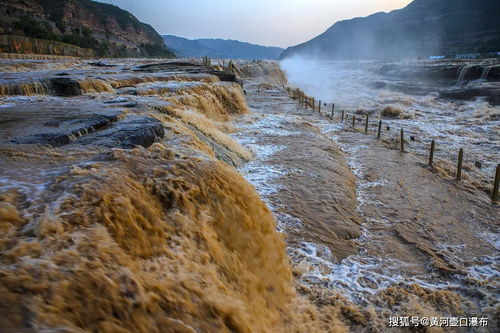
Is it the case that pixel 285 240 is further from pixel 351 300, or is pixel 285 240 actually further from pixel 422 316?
pixel 422 316

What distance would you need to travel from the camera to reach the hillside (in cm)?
3391

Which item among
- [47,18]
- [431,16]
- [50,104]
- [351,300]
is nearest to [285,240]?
[351,300]

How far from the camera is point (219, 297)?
10.6ft

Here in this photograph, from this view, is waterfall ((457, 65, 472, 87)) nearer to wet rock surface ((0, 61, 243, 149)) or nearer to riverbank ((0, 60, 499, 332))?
riverbank ((0, 60, 499, 332))

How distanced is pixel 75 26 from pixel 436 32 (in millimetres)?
97160

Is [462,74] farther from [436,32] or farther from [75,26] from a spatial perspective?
[436,32]

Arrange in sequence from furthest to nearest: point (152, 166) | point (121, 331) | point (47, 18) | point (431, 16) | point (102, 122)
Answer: point (431, 16)
point (47, 18)
point (102, 122)
point (152, 166)
point (121, 331)

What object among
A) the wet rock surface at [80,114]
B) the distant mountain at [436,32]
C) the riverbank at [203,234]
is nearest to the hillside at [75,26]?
the wet rock surface at [80,114]

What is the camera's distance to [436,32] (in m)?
98.2

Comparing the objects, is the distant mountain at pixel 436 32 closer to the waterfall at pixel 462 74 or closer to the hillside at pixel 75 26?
the waterfall at pixel 462 74

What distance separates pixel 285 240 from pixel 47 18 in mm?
58574

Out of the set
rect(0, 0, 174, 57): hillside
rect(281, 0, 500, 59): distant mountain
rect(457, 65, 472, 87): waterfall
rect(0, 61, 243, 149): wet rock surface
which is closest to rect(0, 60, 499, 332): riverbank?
rect(0, 61, 243, 149): wet rock surface

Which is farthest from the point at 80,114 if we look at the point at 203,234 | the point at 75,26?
the point at 75,26

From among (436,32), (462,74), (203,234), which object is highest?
(436,32)
